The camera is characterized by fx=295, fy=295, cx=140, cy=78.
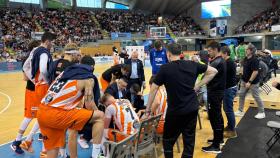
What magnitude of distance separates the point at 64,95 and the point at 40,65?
156 cm

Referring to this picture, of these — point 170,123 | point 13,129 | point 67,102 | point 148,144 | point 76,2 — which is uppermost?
point 76,2

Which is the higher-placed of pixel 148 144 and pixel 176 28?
pixel 176 28

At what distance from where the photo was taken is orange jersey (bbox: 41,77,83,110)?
318 cm

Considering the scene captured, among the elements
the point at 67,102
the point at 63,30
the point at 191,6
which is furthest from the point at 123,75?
the point at 191,6

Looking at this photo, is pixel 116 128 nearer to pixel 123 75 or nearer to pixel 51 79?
pixel 51 79

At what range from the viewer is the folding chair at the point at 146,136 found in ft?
12.0

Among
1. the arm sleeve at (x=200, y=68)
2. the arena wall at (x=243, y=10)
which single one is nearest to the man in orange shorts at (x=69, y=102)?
the arm sleeve at (x=200, y=68)

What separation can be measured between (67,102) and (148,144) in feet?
4.30

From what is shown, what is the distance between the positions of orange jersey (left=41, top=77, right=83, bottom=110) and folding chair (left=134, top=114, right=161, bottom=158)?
918mm

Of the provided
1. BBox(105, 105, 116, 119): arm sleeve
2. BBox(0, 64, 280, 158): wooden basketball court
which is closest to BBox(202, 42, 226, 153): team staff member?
BBox(0, 64, 280, 158): wooden basketball court

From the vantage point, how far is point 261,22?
37812mm

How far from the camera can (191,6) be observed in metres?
48.6

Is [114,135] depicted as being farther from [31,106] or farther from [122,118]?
[31,106]

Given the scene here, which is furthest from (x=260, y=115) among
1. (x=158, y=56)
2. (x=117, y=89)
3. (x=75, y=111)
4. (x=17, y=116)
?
(x=17, y=116)
